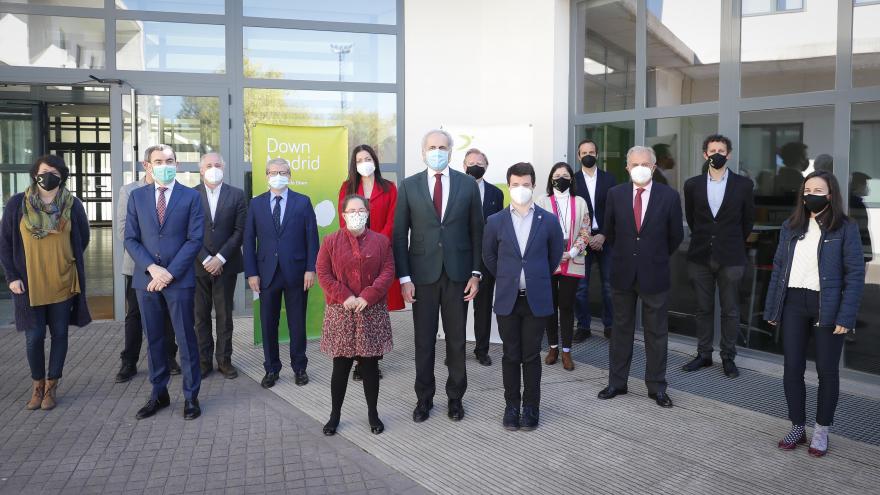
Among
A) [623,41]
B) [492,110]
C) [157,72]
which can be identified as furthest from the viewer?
[492,110]

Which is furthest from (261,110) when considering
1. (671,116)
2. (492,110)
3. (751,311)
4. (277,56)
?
(751,311)

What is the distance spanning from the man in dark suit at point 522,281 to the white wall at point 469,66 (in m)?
3.57

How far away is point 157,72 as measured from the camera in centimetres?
802

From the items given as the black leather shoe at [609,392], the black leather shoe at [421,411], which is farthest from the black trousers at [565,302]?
the black leather shoe at [421,411]

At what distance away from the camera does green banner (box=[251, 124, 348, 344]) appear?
6.73m

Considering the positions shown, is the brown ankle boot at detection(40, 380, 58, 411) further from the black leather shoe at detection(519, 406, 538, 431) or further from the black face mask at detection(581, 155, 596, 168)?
the black face mask at detection(581, 155, 596, 168)

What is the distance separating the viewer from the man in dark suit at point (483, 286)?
Result: 6.14 m

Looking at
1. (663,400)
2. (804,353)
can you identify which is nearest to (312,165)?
(663,400)

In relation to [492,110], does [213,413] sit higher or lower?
lower

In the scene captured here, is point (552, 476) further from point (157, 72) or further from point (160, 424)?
point (157, 72)

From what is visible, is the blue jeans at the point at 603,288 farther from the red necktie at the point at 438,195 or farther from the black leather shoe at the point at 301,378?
the black leather shoe at the point at 301,378

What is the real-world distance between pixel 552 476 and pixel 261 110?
5.91m

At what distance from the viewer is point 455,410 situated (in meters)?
4.81

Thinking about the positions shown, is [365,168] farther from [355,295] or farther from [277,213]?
[355,295]
